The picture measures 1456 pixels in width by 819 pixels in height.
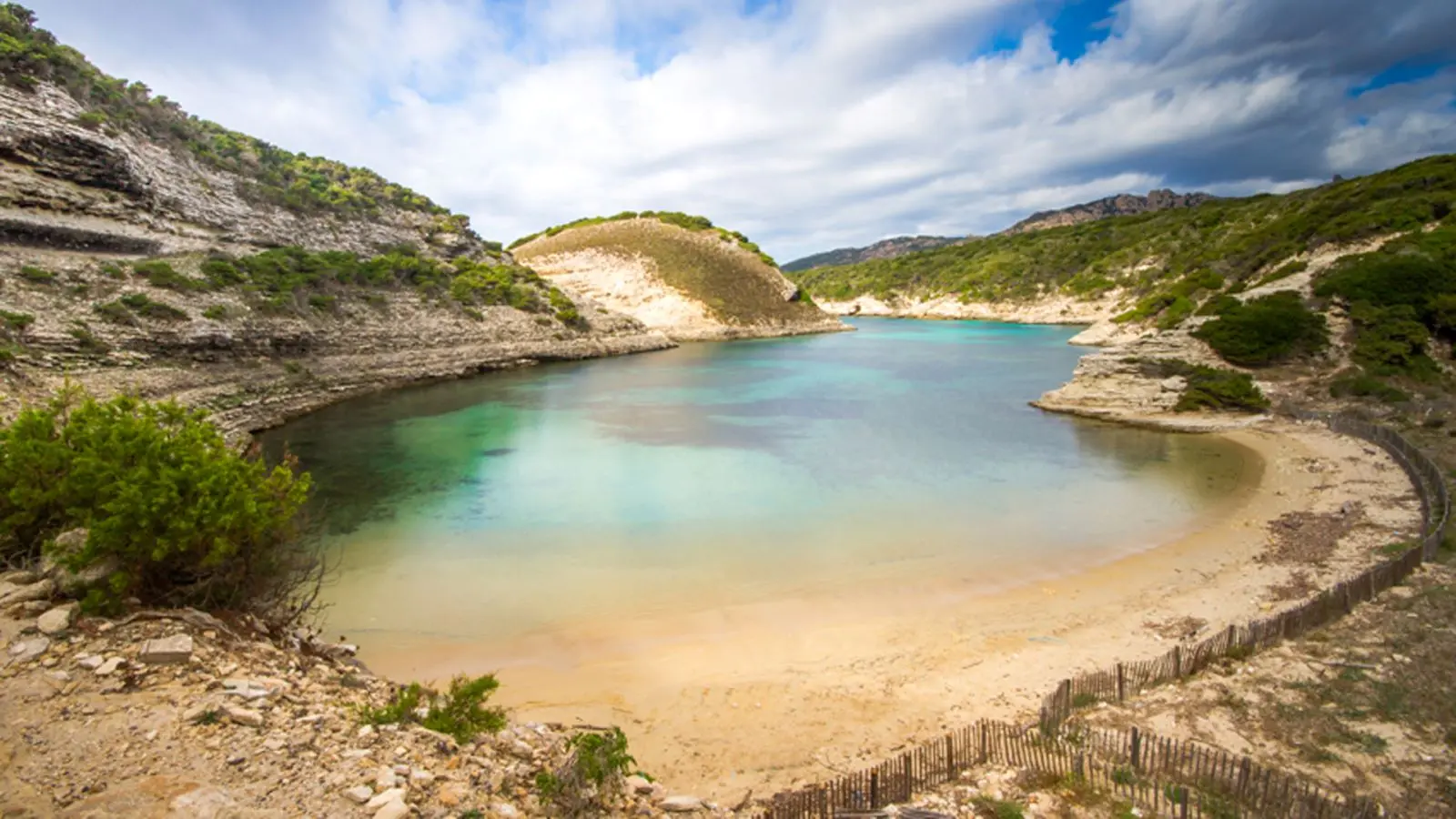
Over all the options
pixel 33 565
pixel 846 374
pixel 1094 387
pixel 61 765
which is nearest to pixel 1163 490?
pixel 1094 387

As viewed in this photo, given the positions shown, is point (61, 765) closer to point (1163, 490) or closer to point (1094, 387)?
point (1163, 490)

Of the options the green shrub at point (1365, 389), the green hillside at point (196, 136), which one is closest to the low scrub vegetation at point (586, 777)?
the green shrub at point (1365, 389)

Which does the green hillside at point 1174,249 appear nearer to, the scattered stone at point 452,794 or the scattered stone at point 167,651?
the scattered stone at point 452,794

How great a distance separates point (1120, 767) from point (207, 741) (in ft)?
24.5

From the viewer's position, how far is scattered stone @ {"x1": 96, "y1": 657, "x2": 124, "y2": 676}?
486 cm

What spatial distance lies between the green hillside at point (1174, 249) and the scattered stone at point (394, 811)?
4812 cm

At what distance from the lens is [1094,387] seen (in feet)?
88.3

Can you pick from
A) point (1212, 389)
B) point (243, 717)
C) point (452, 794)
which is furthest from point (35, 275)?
point (1212, 389)

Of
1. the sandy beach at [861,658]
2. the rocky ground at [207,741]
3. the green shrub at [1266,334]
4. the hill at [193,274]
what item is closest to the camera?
the rocky ground at [207,741]

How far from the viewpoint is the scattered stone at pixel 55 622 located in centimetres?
521

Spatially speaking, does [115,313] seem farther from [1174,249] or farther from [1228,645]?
[1174,249]

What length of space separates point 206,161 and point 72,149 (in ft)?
37.6

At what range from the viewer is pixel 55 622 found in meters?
5.27

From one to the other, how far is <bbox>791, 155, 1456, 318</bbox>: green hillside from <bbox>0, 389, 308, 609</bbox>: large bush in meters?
48.7
